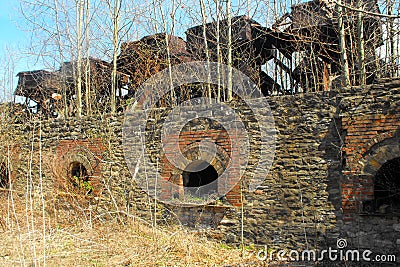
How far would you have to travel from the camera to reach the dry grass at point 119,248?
19.2ft

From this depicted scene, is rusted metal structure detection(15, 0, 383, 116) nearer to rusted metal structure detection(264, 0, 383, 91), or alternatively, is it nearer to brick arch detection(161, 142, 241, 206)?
rusted metal structure detection(264, 0, 383, 91)

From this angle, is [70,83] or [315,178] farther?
[70,83]

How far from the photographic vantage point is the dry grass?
231 inches

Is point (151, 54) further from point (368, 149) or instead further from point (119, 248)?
point (368, 149)

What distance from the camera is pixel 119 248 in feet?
20.6

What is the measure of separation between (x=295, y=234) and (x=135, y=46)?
8.68 meters

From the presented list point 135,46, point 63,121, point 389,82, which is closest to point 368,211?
point 389,82

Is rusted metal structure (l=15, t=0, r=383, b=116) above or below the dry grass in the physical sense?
above

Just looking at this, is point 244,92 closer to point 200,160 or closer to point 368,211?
point 200,160

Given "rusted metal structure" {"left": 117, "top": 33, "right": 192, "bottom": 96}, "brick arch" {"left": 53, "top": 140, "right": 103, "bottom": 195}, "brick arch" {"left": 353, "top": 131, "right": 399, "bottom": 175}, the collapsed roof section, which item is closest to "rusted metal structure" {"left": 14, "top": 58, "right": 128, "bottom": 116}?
the collapsed roof section

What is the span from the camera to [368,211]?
604cm

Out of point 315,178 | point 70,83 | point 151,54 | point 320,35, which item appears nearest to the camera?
point 315,178

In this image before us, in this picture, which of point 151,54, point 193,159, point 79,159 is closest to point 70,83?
point 151,54

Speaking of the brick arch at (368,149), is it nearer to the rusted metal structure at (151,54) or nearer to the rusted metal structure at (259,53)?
the rusted metal structure at (259,53)
